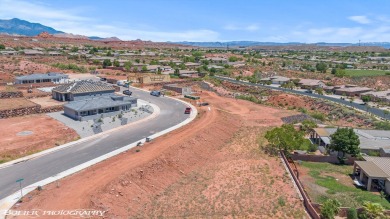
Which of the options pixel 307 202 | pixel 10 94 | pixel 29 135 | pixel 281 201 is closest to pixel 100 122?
pixel 29 135

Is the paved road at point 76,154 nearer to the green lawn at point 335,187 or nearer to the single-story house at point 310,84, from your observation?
the green lawn at point 335,187

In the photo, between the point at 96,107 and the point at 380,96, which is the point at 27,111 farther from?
the point at 380,96

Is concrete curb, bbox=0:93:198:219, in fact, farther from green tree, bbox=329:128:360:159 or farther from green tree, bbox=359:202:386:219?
green tree, bbox=359:202:386:219

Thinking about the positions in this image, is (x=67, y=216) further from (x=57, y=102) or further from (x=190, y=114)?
(x=57, y=102)

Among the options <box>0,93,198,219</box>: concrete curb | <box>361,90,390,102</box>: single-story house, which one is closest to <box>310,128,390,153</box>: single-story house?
<box>0,93,198,219</box>: concrete curb

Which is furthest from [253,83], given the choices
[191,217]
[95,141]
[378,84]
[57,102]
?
[191,217]

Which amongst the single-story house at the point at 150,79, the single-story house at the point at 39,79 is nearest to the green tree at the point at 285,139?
the single-story house at the point at 150,79
